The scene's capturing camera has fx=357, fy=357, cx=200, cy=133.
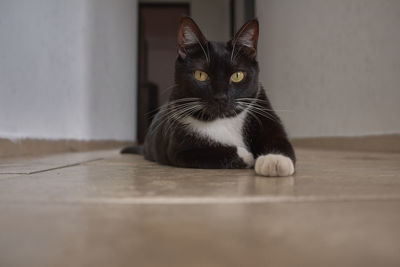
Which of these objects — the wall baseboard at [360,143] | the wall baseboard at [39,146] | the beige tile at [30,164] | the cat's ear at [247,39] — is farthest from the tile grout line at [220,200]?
the wall baseboard at [360,143]

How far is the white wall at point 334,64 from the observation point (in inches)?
72.3

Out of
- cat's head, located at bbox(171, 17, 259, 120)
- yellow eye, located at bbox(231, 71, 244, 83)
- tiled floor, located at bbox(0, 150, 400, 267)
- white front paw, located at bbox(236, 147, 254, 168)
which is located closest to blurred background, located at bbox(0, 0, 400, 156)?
cat's head, located at bbox(171, 17, 259, 120)

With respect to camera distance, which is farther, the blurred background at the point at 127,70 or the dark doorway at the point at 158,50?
the dark doorway at the point at 158,50

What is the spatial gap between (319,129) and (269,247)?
2454 millimetres

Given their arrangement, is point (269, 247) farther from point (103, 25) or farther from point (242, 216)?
point (103, 25)

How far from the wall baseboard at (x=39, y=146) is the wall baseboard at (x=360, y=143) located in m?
1.67

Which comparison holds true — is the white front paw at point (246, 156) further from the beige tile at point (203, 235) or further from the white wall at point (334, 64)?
the white wall at point (334, 64)

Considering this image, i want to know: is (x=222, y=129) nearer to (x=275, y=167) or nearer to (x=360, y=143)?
(x=275, y=167)

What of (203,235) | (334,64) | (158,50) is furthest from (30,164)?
(158,50)

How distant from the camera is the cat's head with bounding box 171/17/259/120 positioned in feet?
3.66

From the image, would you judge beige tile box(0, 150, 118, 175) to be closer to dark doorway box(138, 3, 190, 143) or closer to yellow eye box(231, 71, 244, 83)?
yellow eye box(231, 71, 244, 83)

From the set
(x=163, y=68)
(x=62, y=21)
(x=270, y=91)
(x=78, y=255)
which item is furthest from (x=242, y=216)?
(x=163, y=68)

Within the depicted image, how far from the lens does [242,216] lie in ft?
1.40

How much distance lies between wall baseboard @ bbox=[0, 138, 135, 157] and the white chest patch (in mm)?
857
